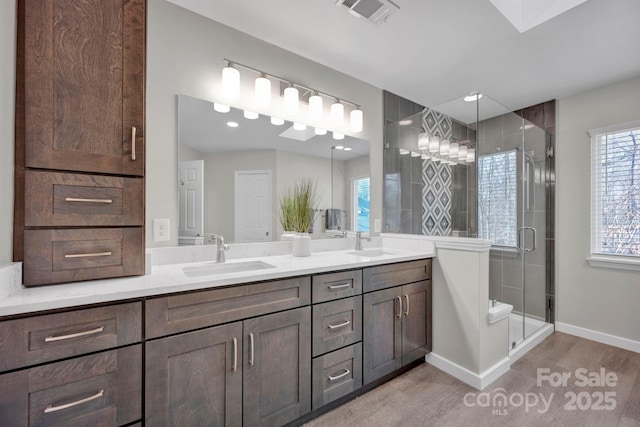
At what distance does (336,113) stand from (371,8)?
2.72 feet

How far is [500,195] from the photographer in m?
2.78

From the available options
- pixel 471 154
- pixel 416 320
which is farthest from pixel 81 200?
pixel 471 154

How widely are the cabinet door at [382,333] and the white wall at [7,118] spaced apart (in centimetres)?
175

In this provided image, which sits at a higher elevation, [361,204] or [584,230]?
[361,204]

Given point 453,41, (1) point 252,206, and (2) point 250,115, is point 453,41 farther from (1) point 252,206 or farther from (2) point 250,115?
(1) point 252,206

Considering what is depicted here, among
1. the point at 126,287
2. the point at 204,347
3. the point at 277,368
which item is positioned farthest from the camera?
the point at 277,368

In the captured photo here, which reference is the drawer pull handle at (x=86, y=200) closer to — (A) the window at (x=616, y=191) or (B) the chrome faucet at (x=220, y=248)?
(B) the chrome faucet at (x=220, y=248)

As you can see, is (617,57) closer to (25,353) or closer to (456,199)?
(456,199)

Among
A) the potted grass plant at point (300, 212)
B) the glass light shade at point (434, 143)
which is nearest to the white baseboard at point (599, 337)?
the glass light shade at point (434, 143)

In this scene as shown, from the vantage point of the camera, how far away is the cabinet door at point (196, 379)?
44.9 inches

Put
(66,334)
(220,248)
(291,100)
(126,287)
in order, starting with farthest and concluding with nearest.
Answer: (291,100), (220,248), (126,287), (66,334)

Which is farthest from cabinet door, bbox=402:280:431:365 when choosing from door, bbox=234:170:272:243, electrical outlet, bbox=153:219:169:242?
electrical outlet, bbox=153:219:169:242

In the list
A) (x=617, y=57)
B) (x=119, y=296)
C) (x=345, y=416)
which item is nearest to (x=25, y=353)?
(x=119, y=296)

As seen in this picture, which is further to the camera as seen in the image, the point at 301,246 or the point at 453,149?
the point at 453,149
